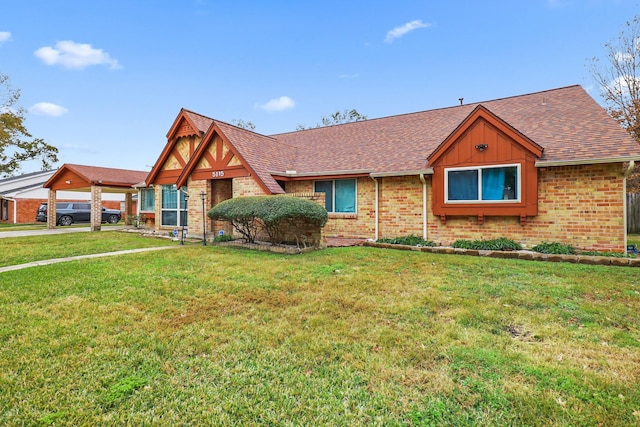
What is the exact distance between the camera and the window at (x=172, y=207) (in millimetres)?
15180

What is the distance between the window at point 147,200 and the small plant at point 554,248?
18.6 metres

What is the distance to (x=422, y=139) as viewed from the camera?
515 inches

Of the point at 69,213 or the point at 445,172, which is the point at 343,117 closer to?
the point at 69,213

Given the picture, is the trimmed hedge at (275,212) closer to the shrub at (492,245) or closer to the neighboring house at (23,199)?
the shrub at (492,245)

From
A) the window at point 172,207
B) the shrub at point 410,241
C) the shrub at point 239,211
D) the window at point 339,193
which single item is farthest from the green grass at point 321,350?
the window at point 172,207

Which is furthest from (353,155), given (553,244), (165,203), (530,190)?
(165,203)

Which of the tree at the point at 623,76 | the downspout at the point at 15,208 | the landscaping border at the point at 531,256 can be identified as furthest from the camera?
the downspout at the point at 15,208

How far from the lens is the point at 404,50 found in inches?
723

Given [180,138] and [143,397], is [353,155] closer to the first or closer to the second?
[180,138]

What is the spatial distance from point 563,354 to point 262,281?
4.73 metres

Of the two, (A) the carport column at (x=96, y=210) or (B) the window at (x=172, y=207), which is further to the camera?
(A) the carport column at (x=96, y=210)

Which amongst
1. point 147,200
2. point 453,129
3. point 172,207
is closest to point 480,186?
point 453,129

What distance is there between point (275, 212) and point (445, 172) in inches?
231

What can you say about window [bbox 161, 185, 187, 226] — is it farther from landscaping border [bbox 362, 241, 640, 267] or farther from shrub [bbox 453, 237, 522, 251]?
shrub [bbox 453, 237, 522, 251]
